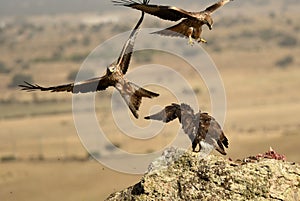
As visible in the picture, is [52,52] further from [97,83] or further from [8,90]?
[97,83]

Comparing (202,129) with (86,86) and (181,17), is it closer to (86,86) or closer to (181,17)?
(181,17)

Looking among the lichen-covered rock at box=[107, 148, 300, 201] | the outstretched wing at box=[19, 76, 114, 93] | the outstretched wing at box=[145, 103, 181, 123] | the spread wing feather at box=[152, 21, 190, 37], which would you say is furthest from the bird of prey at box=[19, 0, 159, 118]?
the lichen-covered rock at box=[107, 148, 300, 201]

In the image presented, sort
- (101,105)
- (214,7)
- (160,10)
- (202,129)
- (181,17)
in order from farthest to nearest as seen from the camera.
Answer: (101,105), (214,7), (181,17), (202,129), (160,10)

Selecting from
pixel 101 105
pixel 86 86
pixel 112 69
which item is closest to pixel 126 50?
pixel 112 69

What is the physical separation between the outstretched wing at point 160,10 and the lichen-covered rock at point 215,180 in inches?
75.1

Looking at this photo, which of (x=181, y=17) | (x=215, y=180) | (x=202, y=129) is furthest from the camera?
(x=181, y=17)

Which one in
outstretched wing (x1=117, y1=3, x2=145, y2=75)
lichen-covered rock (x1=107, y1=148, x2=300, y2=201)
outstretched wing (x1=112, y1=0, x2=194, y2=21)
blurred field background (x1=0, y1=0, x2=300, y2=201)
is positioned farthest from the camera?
blurred field background (x1=0, y1=0, x2=300, y2=201)

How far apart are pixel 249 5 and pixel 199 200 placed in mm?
173866

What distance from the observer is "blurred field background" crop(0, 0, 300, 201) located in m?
33.2

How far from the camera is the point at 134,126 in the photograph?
40.0m

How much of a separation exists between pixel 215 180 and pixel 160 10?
2.41 m

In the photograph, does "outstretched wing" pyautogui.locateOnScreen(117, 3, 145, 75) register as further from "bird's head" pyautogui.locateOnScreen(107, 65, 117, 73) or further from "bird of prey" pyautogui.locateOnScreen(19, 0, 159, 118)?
"bird's head" pyautogui.locateOnScreen(107, 65, 117, 73)

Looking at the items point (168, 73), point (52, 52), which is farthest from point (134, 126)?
point (52, 52)

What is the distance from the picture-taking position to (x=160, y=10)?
31.1ft
